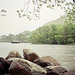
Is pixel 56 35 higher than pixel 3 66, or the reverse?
pixel 3 66

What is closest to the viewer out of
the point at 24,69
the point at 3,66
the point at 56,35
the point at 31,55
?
the point at 24,69

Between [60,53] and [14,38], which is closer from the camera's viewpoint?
[60,53]

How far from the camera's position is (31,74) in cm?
687

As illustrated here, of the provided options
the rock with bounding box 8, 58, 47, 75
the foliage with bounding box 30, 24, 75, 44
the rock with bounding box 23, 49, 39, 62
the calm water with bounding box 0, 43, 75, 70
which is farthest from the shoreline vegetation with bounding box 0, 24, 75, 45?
the rock with bounding box 8, 58, 47, 75

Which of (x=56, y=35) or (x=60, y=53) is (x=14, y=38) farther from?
(x=60, y=53)

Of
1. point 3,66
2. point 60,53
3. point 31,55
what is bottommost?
point 60,53

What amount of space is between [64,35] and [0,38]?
60.6 meters

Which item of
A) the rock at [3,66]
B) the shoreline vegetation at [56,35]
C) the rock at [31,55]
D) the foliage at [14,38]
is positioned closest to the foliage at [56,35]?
the shoreline vegetation at [56,35]

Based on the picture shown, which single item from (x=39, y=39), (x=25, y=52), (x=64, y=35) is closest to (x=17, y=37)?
(x=39, y=39)

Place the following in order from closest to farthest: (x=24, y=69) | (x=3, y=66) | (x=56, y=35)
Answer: (x=24, y=69)
(x=3, y=66)
(x=56, y=35)

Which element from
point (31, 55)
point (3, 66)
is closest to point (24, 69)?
point (3, 66)

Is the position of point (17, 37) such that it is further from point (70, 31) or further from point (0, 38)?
point (70, 31)

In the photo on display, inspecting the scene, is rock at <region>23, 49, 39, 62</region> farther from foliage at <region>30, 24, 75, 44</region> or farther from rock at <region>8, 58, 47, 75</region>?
foliage at <region>30, 24, 75, 44</region>

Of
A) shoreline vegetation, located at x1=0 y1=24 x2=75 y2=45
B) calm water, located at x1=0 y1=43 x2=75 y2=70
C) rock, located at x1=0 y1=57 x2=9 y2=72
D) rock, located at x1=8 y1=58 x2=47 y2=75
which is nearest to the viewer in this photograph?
rock, located at x1=8 y1=58 x2=47 y2=75
